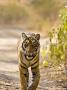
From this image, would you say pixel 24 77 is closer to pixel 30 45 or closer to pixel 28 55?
pixel 28 55

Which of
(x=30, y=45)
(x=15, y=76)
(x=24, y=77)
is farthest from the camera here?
(x=15, y=76)

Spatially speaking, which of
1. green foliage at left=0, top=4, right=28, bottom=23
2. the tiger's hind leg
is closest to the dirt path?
the tiger's hind leg

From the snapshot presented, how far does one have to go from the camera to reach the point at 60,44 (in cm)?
1212

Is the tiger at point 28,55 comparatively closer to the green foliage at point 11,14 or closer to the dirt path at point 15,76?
the dirt path at point 15,76

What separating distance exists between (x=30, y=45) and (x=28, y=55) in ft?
0.53

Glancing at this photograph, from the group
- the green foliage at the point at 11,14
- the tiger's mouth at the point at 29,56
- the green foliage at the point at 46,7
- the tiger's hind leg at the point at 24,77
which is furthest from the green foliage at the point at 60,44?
the green foliage at the point at 11,14

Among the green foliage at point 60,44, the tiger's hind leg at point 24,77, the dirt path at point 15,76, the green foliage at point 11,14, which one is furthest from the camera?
the green foliage at point 11,14

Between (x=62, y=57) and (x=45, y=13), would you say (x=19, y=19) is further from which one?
(x=62, y=57)

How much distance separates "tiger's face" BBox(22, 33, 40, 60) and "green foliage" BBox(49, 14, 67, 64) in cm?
286

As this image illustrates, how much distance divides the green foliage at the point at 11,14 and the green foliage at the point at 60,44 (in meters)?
15.1

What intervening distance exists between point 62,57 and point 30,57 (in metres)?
3.35

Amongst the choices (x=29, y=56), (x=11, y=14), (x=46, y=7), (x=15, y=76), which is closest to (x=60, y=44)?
(x=15, y=76)

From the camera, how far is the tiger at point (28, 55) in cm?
883

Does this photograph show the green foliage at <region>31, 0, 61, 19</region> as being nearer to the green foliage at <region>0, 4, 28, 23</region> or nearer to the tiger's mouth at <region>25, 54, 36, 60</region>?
the green foliage at <region>0, 4, 28, 23</region>
